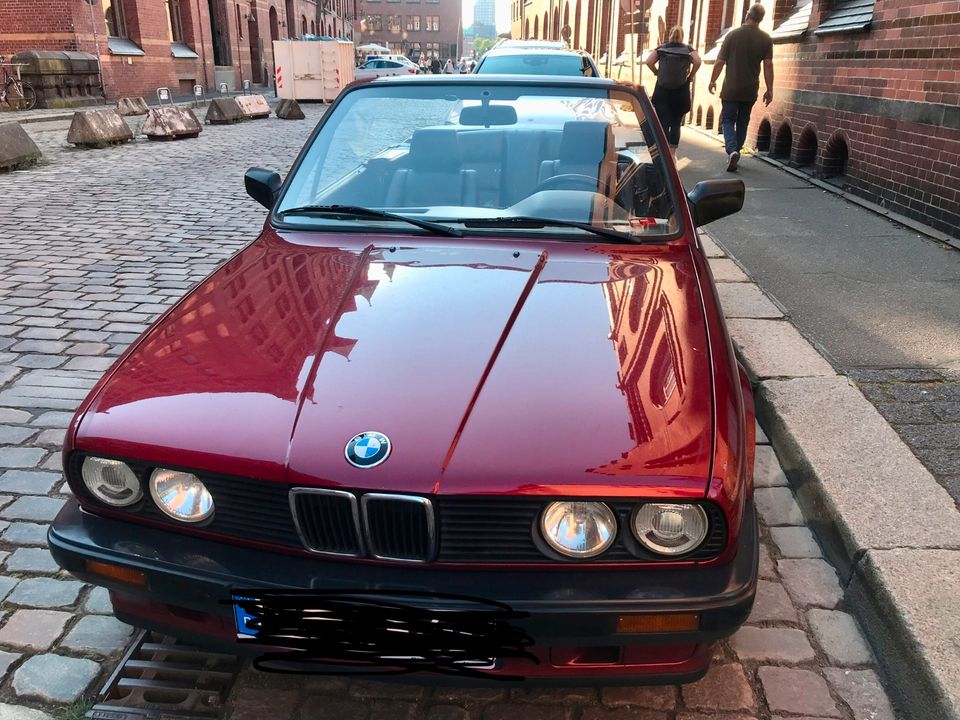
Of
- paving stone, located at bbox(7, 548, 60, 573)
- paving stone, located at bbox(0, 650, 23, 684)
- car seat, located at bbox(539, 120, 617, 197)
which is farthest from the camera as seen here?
car seat, located at bbox(539, 120, 617, 197)

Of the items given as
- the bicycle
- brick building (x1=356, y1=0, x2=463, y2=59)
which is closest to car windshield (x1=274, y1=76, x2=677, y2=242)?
the bicycle

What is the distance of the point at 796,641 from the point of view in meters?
2.56

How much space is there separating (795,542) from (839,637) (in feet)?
1.81

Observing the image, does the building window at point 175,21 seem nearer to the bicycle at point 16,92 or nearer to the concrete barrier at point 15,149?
the bicycle at point 16,92

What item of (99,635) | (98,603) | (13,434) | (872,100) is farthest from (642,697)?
(872,100)

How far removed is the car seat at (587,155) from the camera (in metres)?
3.30

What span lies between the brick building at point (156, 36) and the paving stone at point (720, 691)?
25.0 m

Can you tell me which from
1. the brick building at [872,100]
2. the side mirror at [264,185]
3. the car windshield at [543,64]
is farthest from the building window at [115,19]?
the side mirror at [264,185]

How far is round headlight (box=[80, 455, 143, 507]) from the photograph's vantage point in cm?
210

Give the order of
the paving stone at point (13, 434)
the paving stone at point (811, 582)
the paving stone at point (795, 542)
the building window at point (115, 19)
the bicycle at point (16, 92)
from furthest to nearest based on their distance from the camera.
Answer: the building window at point (115, 19) < the bicycle at point (16, 92) < the paving stone at point (13, 434) < the paving stone at point (795, 542) < the paving stone at point (811, 582)

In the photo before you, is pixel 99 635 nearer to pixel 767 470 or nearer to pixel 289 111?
pixel 767 470

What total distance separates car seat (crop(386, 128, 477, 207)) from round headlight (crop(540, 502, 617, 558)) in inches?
62.6

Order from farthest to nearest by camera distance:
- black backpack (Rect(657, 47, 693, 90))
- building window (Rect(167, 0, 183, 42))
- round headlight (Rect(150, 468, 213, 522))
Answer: building window (Rect(167, 0, 183, 42)) → black backpack (Rect(657, 47, 693, 90)) → round headlight (Rect(150, 468, 213, 522))

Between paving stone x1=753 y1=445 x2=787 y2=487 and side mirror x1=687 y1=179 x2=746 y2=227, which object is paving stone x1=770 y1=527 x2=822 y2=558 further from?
side mirror x1=687 y1=179 x2=746 y2=227
